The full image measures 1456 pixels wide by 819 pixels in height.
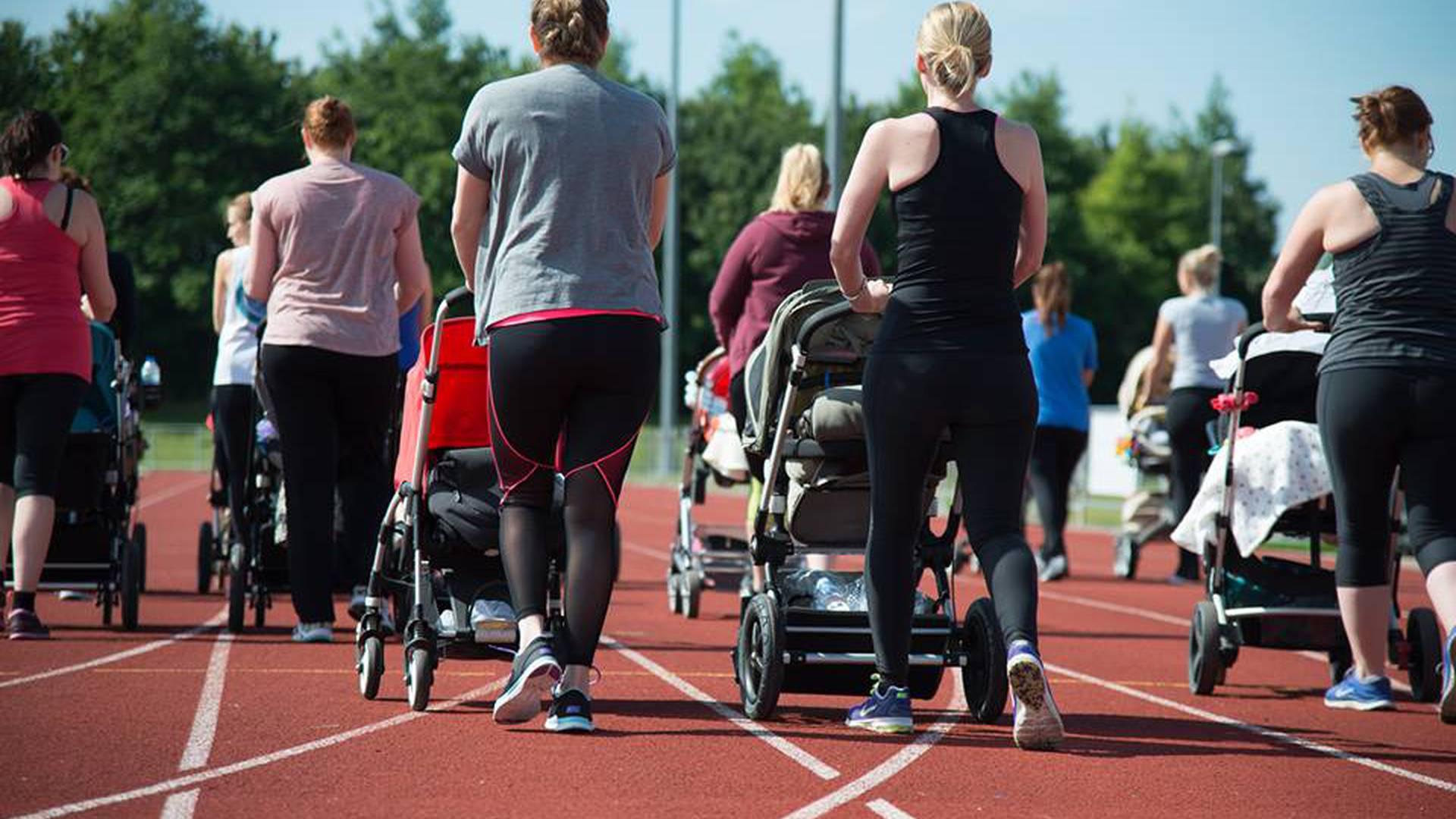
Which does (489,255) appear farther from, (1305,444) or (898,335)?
(1305,444)

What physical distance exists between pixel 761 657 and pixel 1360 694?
8.10 feet

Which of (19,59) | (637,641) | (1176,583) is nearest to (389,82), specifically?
(19,59)

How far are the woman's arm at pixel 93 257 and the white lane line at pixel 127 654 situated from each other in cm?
151

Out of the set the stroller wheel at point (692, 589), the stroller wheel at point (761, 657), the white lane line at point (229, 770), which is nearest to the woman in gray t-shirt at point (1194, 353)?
the stroller wheel at point (692, 589)

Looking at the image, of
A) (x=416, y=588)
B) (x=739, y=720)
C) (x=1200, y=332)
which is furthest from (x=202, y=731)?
(x=1200, y=332)

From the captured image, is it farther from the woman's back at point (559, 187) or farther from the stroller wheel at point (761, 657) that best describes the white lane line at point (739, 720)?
the woman's back at point (559, 187)

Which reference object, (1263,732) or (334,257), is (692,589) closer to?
(334,257)

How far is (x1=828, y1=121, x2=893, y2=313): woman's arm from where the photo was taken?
248 inches

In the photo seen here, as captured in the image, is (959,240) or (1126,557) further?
(1126,557)

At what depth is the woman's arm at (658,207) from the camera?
6.60 metres

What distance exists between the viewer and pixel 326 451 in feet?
27.7

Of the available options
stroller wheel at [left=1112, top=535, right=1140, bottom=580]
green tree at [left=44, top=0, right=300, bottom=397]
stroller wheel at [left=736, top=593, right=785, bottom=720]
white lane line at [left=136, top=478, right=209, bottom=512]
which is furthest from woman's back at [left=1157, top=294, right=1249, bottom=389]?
green tree at [left=44, top=0, right=300, bottom=397]

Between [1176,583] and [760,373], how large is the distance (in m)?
8.28

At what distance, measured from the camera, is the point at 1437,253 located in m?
7.09
